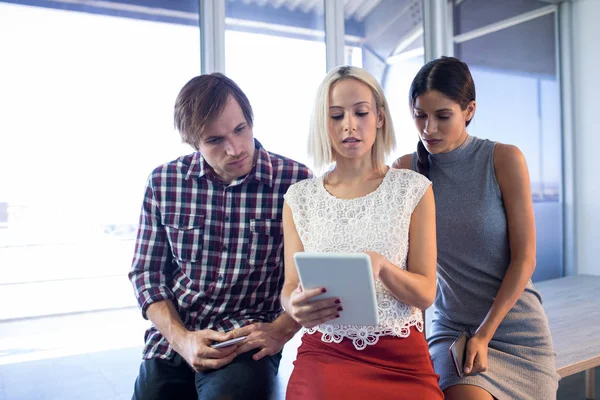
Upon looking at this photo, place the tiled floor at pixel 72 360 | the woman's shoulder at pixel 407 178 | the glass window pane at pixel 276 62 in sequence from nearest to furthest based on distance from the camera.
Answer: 1. the woman's shoulder at pixel 407 178
2. the tiled floor at pixel 72 360
3. the glass window pane at pixel 276 62

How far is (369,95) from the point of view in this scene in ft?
4.86

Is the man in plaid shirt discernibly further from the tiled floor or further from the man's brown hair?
the tiled floor

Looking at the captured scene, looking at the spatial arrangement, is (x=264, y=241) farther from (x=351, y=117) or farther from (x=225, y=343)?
(x=351, y=117)

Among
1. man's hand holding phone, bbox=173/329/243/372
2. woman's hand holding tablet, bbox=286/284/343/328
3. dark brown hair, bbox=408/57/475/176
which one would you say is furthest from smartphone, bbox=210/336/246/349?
dark brown hair, bbox=408/57/475/176

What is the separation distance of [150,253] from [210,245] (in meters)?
0.18

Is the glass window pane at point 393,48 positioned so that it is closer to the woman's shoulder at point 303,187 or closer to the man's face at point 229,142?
the man's face at point 229,142

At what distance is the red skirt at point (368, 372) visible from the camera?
1.30 m

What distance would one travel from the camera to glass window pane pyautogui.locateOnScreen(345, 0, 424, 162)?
4.50 meters

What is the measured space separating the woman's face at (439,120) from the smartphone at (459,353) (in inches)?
21.6

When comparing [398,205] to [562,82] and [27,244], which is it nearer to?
[27,244]

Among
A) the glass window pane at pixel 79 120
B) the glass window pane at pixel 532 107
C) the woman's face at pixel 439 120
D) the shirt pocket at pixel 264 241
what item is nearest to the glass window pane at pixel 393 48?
the glass window pane at pixel 532 107

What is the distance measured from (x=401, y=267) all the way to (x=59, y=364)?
269 centimetres

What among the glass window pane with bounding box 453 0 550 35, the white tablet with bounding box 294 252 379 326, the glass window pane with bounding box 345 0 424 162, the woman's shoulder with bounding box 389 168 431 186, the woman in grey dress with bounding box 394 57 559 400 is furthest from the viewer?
the glass window pane with bounding box 453 0 550 35

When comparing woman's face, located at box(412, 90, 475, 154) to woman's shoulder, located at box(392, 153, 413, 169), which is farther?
woman's shoulder, located at box(392, 153, 413, 169)
